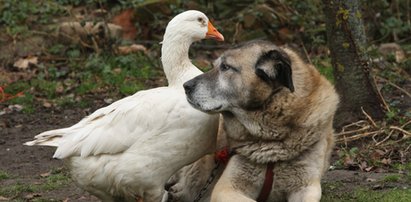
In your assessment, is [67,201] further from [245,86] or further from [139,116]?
[245,86]

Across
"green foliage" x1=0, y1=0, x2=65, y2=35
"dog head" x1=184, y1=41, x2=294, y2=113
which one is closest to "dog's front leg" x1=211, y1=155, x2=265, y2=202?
"dog head" x1=184, y1=41, x2=294, y2=113

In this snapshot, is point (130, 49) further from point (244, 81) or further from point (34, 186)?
point (244, 81)

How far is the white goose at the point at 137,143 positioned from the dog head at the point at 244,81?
16 cm

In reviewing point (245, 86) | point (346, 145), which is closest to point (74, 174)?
point (245, 86)

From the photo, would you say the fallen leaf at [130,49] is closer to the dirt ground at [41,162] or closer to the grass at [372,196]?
the dirt ground at [41,162]

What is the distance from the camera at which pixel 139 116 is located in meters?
6.02

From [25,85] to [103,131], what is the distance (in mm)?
5384

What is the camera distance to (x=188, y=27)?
21.9 ft

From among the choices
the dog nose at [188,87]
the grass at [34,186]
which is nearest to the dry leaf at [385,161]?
the dog nose at [188,87]

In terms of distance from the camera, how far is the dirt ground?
693 cm

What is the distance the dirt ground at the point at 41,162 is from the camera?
6.93 metres

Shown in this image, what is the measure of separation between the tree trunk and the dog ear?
8.64 feet

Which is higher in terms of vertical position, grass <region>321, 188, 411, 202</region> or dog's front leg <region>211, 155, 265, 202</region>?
dog's front leg <region>211, 155, 265, 202</region>

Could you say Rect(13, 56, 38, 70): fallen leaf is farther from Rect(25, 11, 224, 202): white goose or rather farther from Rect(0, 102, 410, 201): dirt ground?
Rect(25, 11, 224, 202): white goose
